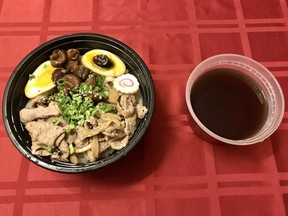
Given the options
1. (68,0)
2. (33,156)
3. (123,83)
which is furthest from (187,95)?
(68,0)

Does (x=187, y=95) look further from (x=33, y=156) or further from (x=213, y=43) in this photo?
(x=33, y=156)

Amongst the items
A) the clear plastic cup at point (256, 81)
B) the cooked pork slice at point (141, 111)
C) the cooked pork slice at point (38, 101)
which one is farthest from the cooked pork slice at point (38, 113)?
the clear plastic cup at point (256, 81)

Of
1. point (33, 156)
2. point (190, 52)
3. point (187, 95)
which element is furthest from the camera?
point (190, 52)

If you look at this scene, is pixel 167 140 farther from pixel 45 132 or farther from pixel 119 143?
pixel 45 132

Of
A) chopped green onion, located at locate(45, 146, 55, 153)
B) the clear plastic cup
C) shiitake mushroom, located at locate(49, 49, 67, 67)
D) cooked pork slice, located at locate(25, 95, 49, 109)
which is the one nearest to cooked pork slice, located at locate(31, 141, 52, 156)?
chopped green onion, located at locate(45, 146, 55, 153)

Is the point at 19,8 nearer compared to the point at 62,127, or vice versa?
the point at 62,127

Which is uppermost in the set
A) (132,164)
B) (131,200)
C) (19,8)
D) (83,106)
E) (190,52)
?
(19,8)

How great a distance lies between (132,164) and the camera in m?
0.97

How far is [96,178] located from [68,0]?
0.70m

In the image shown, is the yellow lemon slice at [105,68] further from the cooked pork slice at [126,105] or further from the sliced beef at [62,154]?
the sliced beef at [62,154]

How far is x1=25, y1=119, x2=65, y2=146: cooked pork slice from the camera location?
85cm

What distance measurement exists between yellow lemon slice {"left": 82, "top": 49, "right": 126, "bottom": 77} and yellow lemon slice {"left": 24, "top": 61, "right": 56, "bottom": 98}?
0.11m

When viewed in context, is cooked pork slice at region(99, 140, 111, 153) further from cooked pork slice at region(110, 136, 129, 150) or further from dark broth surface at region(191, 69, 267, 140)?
dark broth surface at region(191, 69, 267, 140)

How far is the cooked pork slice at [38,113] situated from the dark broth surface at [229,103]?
414 mm
